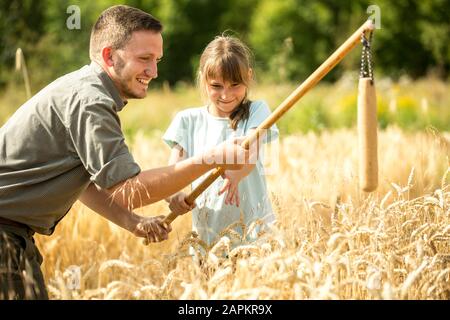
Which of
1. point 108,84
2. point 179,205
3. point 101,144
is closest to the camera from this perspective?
point 101,144

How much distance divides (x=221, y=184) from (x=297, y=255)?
1049 mm

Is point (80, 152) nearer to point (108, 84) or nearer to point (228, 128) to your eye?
point (108, 84)

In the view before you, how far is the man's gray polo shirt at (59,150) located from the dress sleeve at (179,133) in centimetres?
80

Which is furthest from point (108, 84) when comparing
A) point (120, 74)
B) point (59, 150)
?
point (59, 150)

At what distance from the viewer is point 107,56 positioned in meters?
3.08

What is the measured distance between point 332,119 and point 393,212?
7.51m

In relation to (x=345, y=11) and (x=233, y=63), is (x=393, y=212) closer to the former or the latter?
(x=233, y=63)

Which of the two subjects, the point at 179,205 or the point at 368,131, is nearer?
the point at 368,131

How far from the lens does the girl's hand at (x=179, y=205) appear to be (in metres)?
3.39

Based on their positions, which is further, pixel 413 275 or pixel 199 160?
pixel 199 160

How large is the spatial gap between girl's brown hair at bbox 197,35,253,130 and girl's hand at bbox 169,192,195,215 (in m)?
0.48

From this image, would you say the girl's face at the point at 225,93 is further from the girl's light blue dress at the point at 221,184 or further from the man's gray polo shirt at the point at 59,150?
the man's gray polo shirt at the point at 59,150
